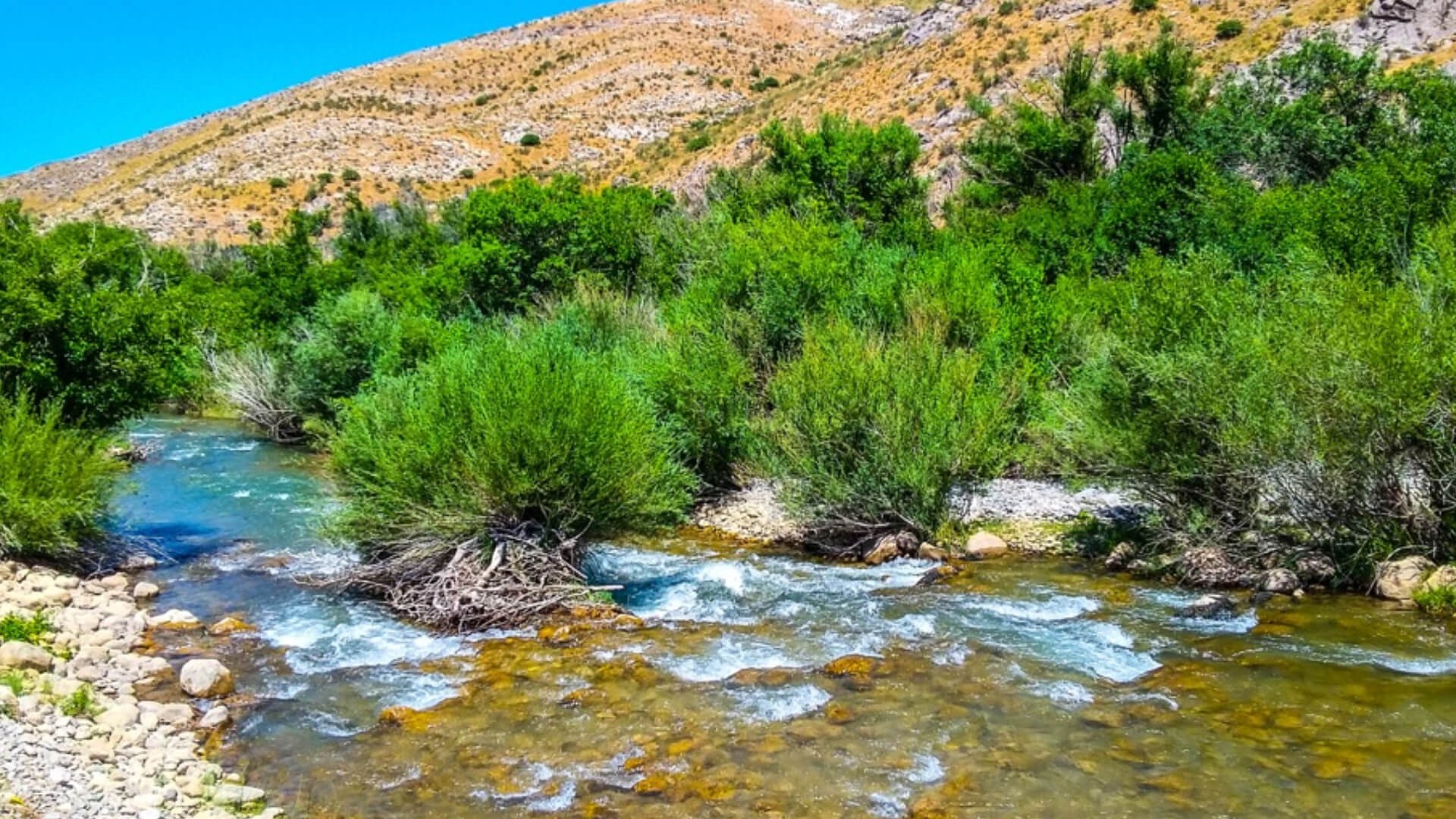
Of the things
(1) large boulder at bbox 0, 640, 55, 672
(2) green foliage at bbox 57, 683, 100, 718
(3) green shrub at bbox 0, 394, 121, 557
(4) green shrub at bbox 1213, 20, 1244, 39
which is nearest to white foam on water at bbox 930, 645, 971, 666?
(2) green foliage at bbox 57, 683, 100, 718

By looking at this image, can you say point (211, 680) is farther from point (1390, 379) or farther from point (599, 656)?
point (1390, 379)

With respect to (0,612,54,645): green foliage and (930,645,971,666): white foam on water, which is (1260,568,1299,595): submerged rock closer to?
(930,645,971,666): white foam on water

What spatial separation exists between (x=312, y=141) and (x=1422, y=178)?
282 feet

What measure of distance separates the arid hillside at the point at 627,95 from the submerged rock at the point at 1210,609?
36.2 m

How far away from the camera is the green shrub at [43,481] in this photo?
1562cm

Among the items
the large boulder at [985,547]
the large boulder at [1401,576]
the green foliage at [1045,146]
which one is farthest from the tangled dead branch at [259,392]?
the large boulder at [1401,576]

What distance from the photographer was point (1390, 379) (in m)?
13.9

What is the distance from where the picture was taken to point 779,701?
40.5ft

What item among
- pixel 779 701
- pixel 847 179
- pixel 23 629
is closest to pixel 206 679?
pixel 23 629

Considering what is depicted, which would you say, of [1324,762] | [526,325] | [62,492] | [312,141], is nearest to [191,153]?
[312,141]

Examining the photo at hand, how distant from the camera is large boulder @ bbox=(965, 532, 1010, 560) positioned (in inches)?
734

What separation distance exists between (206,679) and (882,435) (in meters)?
11.0

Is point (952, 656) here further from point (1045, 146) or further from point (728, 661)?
point (1045, 146)

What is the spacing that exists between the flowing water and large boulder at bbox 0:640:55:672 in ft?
6.10
